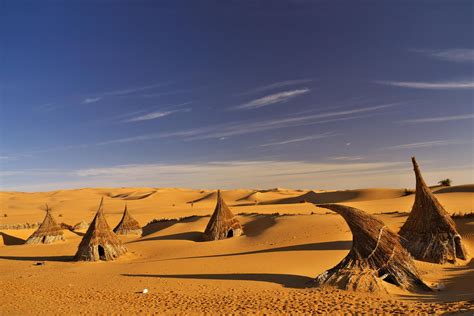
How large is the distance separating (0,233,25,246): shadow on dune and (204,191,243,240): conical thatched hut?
539 inches

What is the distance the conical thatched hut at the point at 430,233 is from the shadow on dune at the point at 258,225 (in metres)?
7.51

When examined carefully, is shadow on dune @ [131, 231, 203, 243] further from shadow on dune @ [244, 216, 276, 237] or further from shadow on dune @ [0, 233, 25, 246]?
shadow on dune @ [0, 233, 25, 246]

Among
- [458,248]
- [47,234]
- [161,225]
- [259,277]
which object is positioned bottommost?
[259,277]

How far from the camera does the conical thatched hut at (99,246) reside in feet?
54.7

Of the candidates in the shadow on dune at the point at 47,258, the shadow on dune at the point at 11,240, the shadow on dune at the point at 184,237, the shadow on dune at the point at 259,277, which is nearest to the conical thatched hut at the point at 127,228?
the shadow on dune at the point at 184,237

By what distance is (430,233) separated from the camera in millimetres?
13734

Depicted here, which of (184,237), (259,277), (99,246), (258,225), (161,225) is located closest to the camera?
(259,277)

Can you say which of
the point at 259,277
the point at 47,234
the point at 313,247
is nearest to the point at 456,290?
the point at 259,277

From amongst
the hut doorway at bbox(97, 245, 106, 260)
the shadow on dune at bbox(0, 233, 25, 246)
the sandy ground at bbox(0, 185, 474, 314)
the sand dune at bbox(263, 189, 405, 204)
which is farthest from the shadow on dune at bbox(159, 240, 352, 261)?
the sand dune at bbox(263, 189, 405, 204)

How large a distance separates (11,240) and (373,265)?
2421cm

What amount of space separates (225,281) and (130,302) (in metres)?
3.08

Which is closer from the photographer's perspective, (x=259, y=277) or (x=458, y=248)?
(x=259, y=277)

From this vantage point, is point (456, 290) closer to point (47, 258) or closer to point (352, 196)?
point (47, 258)

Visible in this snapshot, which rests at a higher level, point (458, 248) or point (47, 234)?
point (47, 234)
